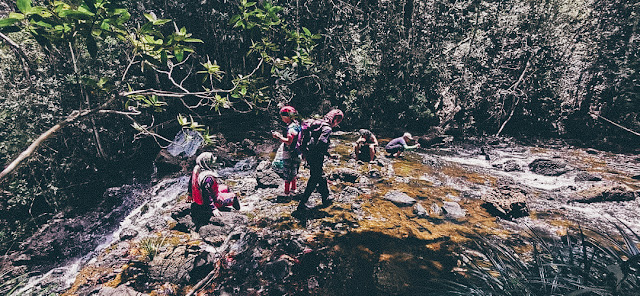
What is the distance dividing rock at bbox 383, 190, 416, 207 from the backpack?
7.67 ft

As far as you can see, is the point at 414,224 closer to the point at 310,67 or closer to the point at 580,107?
the point at 310,67

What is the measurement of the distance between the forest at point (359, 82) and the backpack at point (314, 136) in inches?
143

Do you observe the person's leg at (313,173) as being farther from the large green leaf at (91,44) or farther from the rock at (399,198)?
the large green leaf at (91,44)

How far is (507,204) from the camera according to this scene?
571cm

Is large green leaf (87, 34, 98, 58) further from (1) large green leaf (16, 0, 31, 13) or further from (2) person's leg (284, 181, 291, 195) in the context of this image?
(2) person's leg (284, 181, 291, 195)

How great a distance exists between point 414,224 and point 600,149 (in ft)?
31.6

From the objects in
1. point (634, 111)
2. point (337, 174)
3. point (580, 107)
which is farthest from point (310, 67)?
point (634, 111)

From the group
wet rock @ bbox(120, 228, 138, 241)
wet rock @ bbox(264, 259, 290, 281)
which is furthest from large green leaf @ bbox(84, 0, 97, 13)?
wet rock @ bbox(120, 228, 138, 241)

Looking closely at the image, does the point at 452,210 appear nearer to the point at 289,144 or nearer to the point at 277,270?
the point at 289,144

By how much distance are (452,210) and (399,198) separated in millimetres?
1148

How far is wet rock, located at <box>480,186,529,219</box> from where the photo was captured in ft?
18.4

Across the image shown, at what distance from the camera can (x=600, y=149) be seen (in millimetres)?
9812

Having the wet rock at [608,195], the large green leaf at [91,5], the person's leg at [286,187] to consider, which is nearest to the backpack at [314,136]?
the person's leg at [286,187]

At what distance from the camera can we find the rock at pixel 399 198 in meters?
6.20
